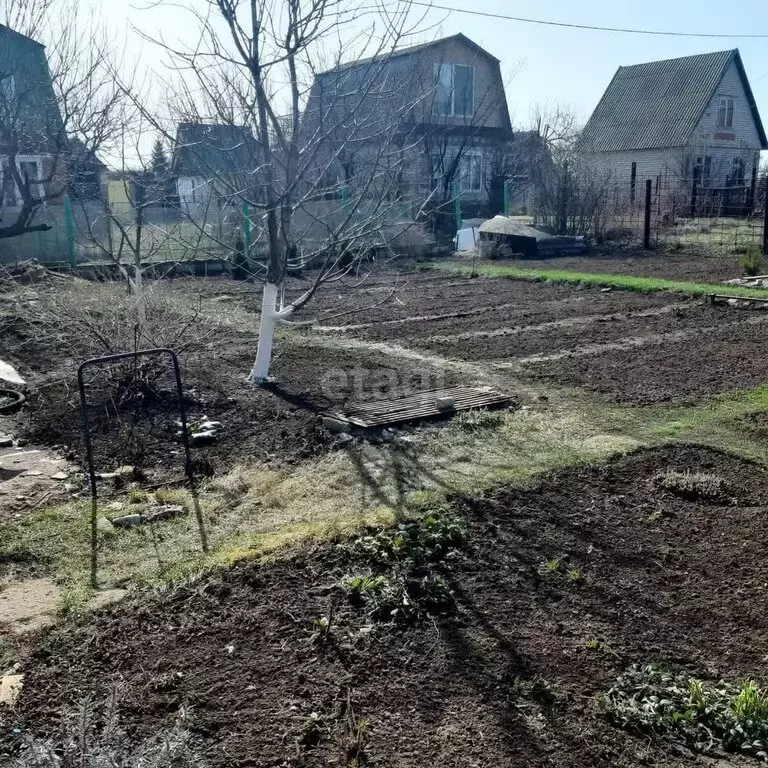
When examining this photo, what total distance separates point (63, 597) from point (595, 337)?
7.52m

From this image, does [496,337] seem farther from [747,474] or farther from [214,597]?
[214,597]

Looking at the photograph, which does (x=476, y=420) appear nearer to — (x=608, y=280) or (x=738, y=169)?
(x=608, y=280)

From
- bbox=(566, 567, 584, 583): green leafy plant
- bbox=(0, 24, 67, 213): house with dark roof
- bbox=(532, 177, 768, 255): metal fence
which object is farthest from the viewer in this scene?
bbox=(532, 177, 768, 255): metal fence

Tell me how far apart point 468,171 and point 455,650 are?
26255mm

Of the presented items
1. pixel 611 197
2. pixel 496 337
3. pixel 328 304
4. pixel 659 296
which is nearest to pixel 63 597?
pixel 496 337

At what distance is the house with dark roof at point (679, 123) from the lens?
3256cm

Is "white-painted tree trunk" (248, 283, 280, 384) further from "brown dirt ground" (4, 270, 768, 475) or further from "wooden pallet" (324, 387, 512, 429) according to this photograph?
"wooden pallet" (324, 387, 512, 429)

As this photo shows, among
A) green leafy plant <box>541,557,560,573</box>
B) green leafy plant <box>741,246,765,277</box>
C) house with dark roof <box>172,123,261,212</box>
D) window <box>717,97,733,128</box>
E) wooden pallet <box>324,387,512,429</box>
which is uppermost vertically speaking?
window <box>717,97,733,128</box>

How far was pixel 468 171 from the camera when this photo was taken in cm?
2764

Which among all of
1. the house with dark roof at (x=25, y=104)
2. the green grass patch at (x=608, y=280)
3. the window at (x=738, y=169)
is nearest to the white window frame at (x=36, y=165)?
the house with dark roof at (x=25, y=104)

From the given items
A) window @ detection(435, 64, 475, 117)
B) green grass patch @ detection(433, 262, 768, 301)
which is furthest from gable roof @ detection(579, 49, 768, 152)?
green grass patch @ detection(433, 262, 768, 301)

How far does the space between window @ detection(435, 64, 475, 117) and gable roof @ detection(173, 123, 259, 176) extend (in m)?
21.4

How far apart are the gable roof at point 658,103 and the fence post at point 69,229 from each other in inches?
968

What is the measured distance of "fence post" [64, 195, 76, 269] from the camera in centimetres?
1817
